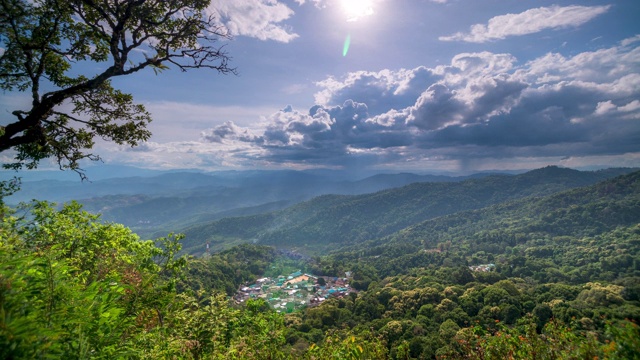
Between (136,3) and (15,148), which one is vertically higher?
(136,3)

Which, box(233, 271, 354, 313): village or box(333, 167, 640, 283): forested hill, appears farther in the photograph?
box(333, 167, 640, 283): forested hill

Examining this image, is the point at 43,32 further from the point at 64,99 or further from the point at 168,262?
the point at 168,262

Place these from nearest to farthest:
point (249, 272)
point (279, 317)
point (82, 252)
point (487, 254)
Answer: point (279, 317), point (82, 252), point (249, 272), point (487, 254)

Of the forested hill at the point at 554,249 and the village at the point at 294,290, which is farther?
the forested hill at the point at 554,249

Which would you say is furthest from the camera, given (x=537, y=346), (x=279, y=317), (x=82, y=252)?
(x=82, y=252)

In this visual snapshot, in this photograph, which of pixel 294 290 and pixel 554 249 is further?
pixel 554 249

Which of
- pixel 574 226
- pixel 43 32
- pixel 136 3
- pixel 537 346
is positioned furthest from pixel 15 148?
pixel 574 226

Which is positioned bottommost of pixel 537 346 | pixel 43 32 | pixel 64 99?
pixel 537 346

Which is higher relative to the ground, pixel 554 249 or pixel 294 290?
pixel 554 249
